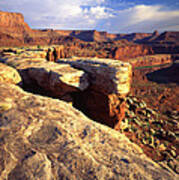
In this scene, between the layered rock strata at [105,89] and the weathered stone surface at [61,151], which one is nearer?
the weathered stone surface at [61,151]

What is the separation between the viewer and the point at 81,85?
23.6 ft

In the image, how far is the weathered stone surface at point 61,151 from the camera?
6.82 feet

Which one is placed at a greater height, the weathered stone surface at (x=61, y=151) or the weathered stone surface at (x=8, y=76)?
the weathered stone surface at (x=8, y=76)

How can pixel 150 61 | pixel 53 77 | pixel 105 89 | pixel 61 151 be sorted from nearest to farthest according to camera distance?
1. pixel 61 151
2. pixel 53 77
3. pixel 105 89
4. pixel 150 61

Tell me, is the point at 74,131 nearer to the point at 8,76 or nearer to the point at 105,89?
the point at 8,76

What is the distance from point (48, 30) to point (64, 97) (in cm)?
12144

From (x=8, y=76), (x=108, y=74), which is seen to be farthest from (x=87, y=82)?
(x=8, y=76)

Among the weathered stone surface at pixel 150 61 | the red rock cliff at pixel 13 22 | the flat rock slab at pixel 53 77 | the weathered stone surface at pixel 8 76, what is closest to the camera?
the weathered stone surface at pixel 8 76

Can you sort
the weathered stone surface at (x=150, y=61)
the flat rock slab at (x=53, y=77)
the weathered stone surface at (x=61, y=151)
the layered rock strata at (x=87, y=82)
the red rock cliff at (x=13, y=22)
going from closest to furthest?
the weathered stone surface at (x=61, y=151) < the flat rock slab at (x=53, y=77) < the layered rock strata at (x=87, y=82) < the weathered stone surface at (x=150, y=61) < the red rock cliff at (x=13, y=22)

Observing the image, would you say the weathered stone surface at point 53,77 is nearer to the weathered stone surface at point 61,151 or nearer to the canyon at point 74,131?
the canyon at point 74,131

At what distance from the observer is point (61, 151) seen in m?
2.43

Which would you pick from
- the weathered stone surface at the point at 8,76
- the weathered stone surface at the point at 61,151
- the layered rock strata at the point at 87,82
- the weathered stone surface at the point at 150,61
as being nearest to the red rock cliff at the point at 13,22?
the weathered stone surface at the point at 150,61

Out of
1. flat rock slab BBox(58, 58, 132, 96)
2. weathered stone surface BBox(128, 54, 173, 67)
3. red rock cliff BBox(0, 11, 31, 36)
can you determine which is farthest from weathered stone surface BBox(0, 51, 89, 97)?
red rock cliff BBox(0, 11, 31, 36)

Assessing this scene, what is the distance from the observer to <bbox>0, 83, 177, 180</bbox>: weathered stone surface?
2080mm
